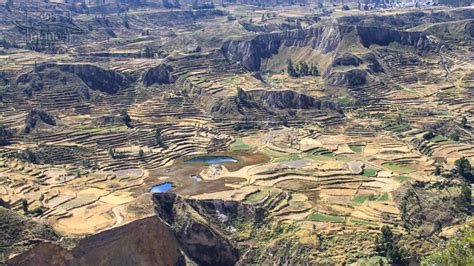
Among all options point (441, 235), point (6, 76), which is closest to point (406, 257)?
point (441, 235)

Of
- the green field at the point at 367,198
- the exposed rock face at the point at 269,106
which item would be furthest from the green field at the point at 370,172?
the exposed rock face at the point at 269,106

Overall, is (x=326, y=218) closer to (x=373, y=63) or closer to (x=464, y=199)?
(x=464, y=199)

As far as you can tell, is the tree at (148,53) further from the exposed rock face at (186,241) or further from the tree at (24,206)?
the exposed rock face at (186,241)

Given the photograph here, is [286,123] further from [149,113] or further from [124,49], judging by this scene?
[124,49]

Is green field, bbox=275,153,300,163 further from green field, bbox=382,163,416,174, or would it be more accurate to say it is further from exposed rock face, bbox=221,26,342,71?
exposed rock face, bbox=221,26,342,71

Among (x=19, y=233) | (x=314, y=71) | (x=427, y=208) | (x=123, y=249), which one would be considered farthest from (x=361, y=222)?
(x=314, y=71)

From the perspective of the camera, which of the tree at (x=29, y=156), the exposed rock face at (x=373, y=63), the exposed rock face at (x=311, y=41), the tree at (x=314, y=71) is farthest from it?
the exposed rock face at (x=311, y=41)
